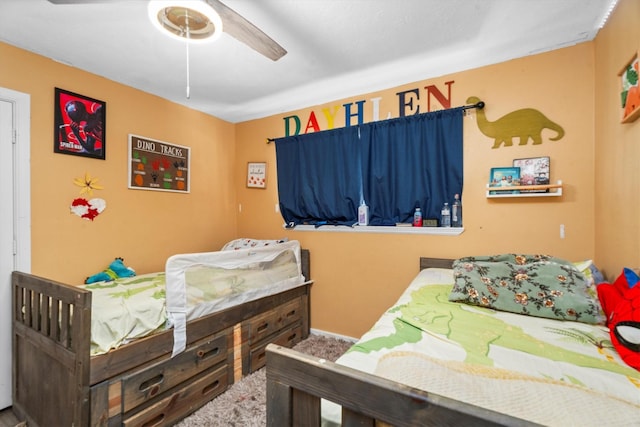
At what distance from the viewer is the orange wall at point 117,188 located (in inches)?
81.5

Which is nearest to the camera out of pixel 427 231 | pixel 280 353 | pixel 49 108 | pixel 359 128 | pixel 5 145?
pixel 280 353

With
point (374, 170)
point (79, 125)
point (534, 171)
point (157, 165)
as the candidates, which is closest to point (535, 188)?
point (534, 171)

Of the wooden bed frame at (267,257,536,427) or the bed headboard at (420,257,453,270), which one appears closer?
the wooden bed frame at (267,257,536,427)

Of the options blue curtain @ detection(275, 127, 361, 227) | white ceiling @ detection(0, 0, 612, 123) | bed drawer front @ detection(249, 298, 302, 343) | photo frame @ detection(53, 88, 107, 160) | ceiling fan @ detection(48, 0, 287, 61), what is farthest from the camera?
blue curtain @ detection(275, 127, 361, 227)

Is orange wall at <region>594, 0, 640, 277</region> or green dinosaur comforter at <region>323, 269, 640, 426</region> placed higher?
orange wall at <region>594, 0, 640, 277</region>

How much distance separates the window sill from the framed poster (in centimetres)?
132

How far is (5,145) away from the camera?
6.31ft

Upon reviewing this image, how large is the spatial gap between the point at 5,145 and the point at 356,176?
2.62 m

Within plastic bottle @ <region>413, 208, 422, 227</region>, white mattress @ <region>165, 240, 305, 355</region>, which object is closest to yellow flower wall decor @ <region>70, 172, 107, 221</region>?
white mattress @ <region>165, 240, 305, 355</region>

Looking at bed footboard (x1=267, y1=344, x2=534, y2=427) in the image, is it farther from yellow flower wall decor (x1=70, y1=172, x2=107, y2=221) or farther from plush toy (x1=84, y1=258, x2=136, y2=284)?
yellow flower wall decor (x1=70, y1=172, x2=107, y2=221)

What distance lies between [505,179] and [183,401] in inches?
105

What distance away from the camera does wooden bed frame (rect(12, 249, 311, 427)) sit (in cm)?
136

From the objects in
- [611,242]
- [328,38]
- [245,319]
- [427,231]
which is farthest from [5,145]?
[611,242]

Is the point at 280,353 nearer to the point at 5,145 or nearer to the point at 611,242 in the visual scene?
the point at 611,242
